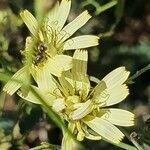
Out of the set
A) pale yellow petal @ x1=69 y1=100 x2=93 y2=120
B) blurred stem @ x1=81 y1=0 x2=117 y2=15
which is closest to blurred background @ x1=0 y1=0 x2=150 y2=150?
blurred stem @ x1=81 y1=0 x2=117 y2=15

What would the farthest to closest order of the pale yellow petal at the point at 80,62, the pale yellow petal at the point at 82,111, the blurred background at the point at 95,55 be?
the blurred background at the point at 95,55
the pale yellow petal at the point at 80,62
the pale yellow petal at the point at 82,111

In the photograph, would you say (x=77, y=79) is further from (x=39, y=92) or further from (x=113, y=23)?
(x=113, y=23)

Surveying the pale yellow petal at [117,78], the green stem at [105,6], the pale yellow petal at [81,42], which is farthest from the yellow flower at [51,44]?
the green stem at [105,6]

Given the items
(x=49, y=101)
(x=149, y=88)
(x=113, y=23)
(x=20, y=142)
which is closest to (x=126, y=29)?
(x=113, y=23)

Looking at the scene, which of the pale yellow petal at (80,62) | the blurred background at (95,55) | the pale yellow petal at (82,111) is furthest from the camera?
the blurred background at (95,55)

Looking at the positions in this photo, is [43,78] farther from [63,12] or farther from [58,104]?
[63,12]

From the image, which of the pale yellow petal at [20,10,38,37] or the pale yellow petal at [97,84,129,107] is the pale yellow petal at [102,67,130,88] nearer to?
the pale yellow petal at [97,84,129,107]

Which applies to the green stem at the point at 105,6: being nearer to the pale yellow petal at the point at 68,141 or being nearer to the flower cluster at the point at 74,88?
the flower cluster at the point at 74,88

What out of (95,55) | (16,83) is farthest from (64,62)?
(95,55)
